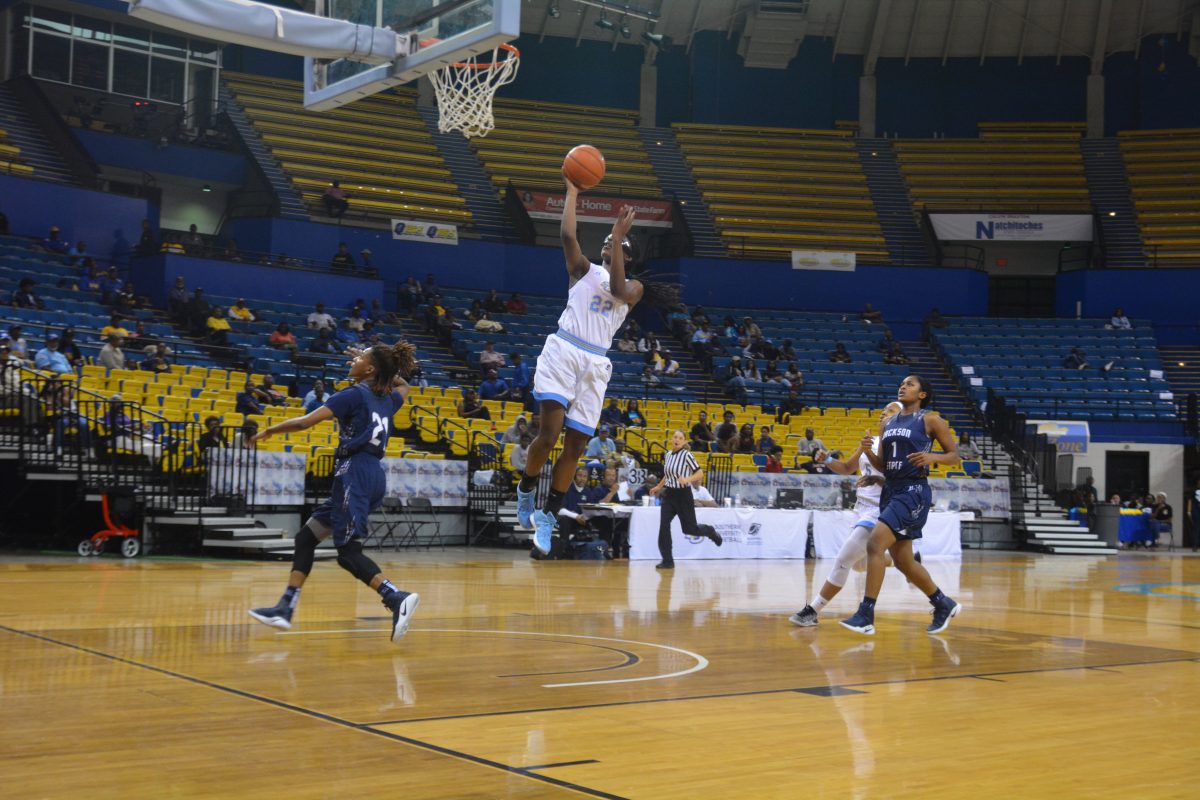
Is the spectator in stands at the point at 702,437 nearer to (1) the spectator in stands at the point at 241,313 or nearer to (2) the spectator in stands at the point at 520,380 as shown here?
(2) the spectator in stands at the point at 520,380

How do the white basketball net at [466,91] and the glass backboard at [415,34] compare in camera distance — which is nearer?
the glass backboard at [415,34]

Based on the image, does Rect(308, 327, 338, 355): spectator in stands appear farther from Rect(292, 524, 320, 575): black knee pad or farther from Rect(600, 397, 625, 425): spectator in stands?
Rect(292, 524, 320, 575): black knee pad

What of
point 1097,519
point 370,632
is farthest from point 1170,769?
point 1097,519

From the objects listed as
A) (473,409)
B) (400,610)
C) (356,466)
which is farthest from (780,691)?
(473,409)

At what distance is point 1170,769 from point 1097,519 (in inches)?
963

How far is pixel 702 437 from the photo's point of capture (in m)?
24.1

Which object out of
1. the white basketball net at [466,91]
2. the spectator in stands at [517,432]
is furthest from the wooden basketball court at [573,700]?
the spectator in stands at [517,432]

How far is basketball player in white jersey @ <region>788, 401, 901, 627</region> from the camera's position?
29.7 ft

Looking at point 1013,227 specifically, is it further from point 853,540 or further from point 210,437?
point 853,540

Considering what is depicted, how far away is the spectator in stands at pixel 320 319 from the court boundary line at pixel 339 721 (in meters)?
19.1

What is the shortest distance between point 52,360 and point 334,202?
1436cm

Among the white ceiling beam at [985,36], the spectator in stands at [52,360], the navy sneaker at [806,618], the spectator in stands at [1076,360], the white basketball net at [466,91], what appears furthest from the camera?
the white ceiling beam at [985,36]

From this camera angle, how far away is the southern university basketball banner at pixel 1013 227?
122 ft

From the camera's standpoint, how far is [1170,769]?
4477 millimetres
